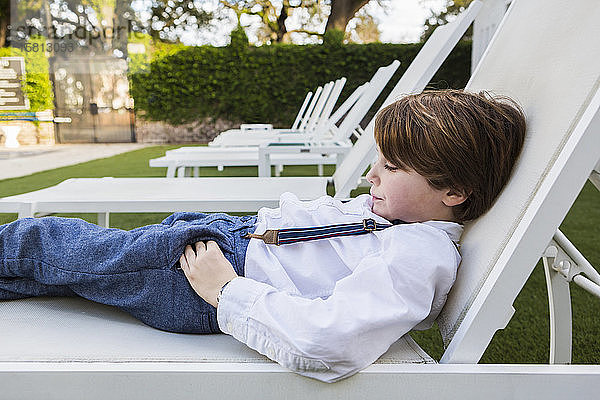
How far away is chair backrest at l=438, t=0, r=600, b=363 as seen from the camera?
0.79 metres

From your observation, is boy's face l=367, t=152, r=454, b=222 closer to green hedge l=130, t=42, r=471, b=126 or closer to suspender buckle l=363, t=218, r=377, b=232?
suspender buckle l=363, t=218, r=377, b=232

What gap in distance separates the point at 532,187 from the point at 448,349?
28 centimetres

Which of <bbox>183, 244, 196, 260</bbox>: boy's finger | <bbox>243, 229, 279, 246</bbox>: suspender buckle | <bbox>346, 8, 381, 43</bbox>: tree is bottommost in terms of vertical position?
<bbox>346, 8, 381, 43</bbox>: tree

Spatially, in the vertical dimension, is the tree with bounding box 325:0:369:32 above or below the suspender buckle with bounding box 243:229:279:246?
below

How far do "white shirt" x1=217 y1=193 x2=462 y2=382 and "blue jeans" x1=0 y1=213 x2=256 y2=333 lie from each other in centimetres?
10

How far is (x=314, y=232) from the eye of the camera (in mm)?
1030

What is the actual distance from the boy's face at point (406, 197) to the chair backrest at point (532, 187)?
3.1 inches

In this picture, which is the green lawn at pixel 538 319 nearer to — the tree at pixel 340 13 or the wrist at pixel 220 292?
the wrist at pixel 220 292

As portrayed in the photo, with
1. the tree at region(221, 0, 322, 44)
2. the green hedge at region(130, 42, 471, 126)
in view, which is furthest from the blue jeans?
the tree at region(221, 0, 322, 44)

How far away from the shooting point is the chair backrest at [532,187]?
79 centimetres

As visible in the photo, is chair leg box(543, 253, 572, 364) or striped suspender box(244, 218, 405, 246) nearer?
striped suspender box(244, 218, 405, 246)

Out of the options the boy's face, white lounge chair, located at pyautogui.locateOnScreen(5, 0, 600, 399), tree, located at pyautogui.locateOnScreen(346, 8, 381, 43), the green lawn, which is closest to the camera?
white lounge chair, located at pyautogui.locateOnScreen(5, 0, 600, 399)

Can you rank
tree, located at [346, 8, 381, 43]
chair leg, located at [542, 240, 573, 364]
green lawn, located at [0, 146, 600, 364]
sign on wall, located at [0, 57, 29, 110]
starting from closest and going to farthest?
chair leg, located at [542, 240, 573, 364], green lawn, located at [0, 146, 600, 364], sign on wall, located at [0, 57, 29, 110], tree, located at [346, 8, 381, 43]

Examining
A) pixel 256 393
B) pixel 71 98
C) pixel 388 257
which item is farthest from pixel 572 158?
pixel 71 98
